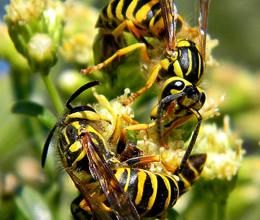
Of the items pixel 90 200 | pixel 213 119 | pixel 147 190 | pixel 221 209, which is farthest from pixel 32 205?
pixel 213 119

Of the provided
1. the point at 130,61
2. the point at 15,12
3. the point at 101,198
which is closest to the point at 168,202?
the point at 101,198

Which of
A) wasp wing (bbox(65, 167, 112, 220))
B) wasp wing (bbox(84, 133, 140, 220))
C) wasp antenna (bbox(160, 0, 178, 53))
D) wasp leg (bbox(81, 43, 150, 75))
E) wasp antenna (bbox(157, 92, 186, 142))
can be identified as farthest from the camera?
wasp leg (bbox(81, 43, 150, 75))

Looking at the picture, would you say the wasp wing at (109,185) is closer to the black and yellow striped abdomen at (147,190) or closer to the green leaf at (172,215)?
the black and yellow striped abdomen at (147,190)

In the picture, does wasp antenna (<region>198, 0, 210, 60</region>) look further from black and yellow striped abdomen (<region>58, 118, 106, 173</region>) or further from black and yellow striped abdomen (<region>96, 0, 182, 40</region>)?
black and yellow striped abdomen (<region>58, 118, 106, 173</region>)

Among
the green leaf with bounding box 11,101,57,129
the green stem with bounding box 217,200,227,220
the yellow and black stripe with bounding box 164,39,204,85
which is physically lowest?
the green stem with bounding box 217,200,227,220

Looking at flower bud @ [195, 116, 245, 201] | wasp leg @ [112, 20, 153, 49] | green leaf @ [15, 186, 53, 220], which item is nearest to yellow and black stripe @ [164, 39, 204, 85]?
wasp leg @ [112, 20, 153, 49]

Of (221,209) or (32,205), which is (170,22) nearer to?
(221,209)
